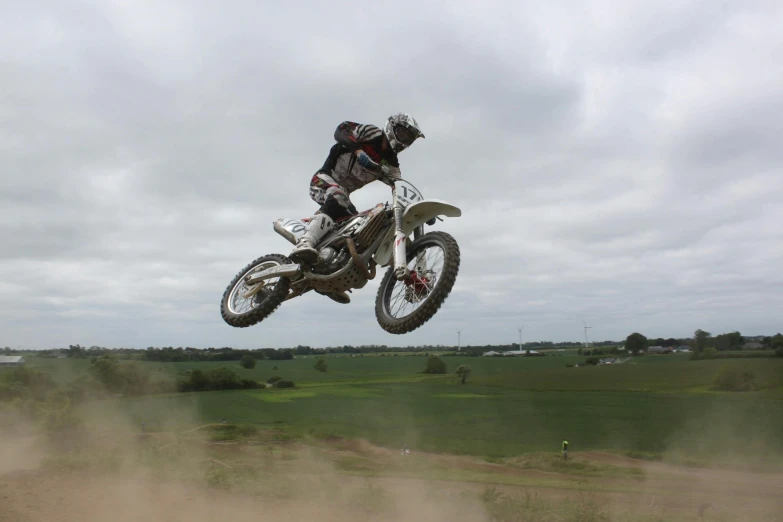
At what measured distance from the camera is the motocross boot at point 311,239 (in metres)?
8.67

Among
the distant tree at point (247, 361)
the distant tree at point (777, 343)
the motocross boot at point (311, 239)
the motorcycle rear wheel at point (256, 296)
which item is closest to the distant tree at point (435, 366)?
the distant tree at point (777, 343)

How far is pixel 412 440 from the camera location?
2499 inches

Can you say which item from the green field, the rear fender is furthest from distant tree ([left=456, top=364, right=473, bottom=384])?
the rear fender

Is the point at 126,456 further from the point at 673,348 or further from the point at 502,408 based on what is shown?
the point at 673,348

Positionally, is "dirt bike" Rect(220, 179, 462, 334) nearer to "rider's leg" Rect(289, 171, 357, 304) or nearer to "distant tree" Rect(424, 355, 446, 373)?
"rider's leg" Rect(289, 171, 357, 304)

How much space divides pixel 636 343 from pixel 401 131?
8633 cm

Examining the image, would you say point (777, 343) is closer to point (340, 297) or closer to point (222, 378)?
point (222, 378)

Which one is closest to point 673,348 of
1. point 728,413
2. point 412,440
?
point 728,413

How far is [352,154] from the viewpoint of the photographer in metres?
8.80

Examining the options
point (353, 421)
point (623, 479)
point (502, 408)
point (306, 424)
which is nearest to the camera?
point (623, 479)

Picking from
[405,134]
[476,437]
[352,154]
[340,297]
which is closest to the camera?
[405,134]

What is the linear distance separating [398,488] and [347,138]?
123ft

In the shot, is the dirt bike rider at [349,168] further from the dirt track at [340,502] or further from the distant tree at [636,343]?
the distant tree at [636,343]

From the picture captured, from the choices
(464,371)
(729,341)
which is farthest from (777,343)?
(464,371)
